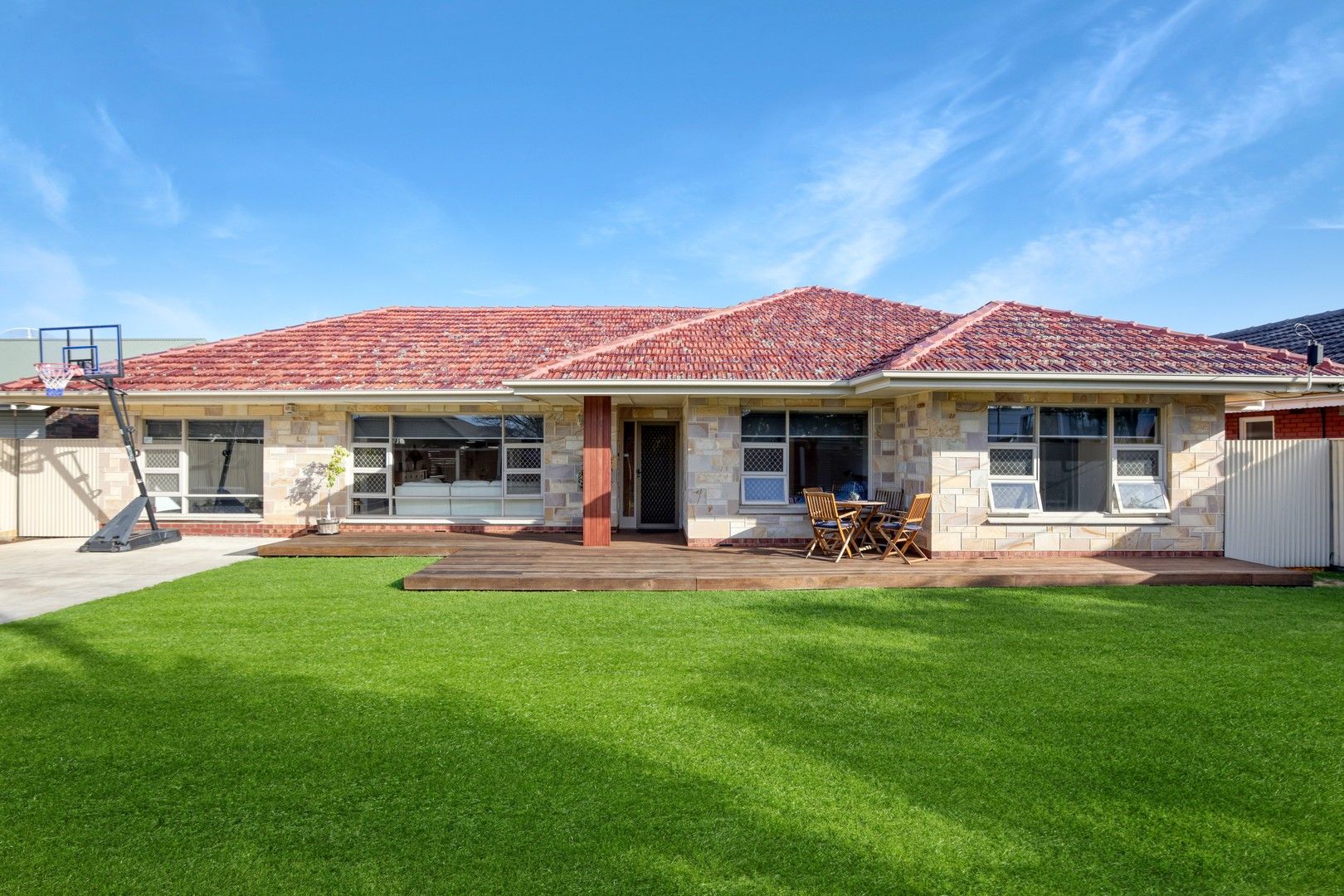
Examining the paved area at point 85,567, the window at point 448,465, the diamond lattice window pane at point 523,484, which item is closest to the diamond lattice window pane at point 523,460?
the window at point 448,465

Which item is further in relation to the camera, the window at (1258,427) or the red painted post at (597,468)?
the window at (1258,427)

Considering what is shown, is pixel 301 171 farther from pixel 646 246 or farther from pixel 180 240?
pixel 646 246

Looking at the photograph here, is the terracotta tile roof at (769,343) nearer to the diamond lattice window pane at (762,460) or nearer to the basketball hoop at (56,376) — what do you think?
the diamond lattice window pane at (762,460)

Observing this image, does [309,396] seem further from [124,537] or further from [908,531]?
[908,531]

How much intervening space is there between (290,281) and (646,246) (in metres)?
10.2

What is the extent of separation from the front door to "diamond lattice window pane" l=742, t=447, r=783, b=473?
109 inches

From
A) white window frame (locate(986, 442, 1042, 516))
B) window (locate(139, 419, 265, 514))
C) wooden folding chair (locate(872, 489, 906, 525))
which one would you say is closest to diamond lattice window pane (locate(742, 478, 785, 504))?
wooden folding chair (locate(872, 489, 906, 525))

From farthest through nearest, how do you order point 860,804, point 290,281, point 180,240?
point 290,281 < point 180,240 < point 860,804

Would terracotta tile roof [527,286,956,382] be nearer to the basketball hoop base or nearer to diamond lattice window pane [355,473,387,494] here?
diamond lattice window pane [355,473,387,494]

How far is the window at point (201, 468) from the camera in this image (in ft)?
46.9

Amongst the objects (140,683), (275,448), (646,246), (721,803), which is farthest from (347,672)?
(646,246)

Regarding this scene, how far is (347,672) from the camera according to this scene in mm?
5715

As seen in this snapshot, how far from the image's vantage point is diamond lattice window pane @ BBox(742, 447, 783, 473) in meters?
12.2

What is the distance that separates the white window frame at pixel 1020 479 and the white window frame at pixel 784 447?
85.9 inches
